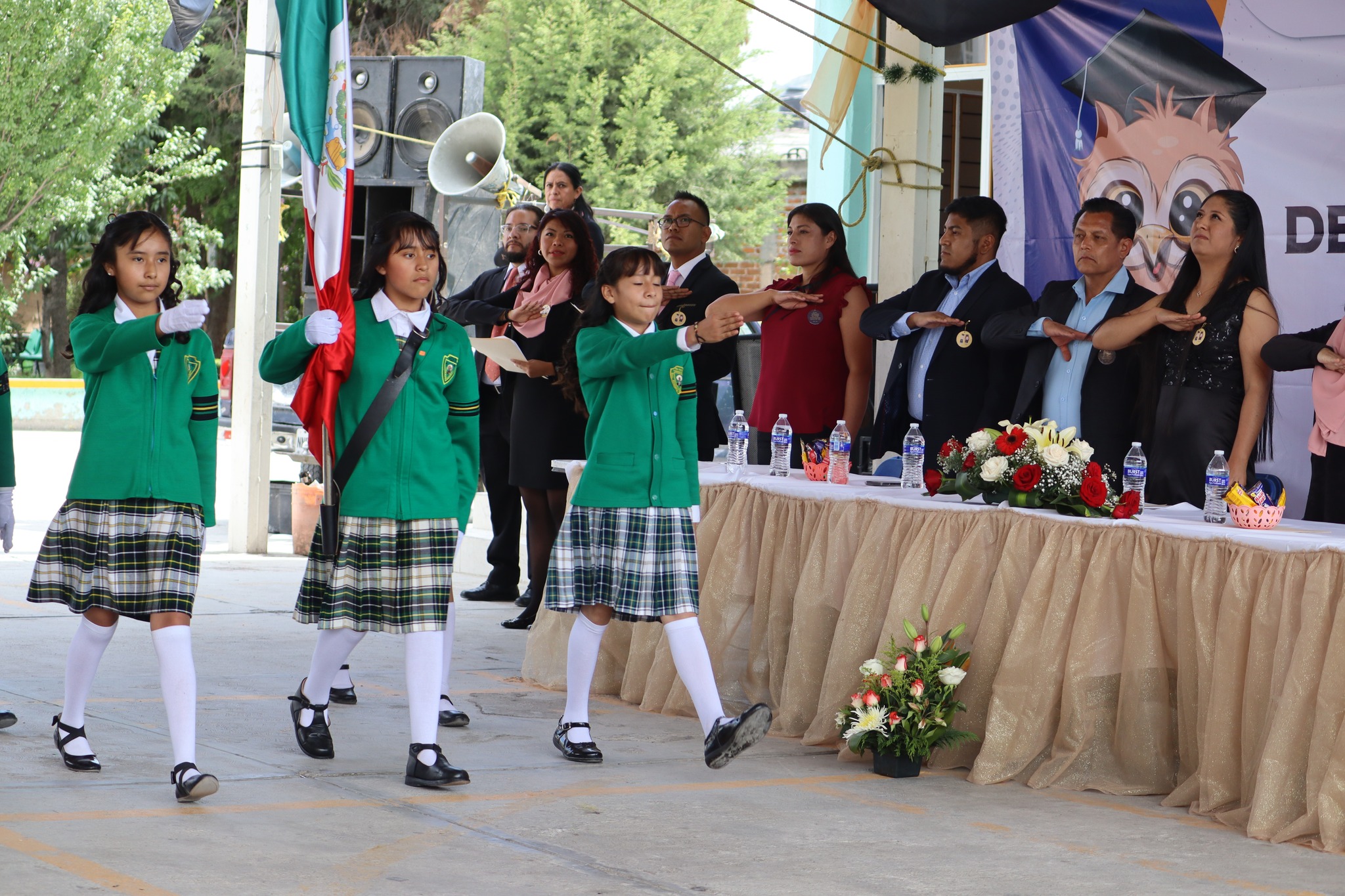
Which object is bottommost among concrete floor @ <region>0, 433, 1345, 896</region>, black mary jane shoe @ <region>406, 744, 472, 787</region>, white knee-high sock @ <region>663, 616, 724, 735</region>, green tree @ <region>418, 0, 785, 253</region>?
concrete floor @ <region>0, 433, 1345, 896</region>

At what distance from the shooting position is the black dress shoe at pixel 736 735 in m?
4.50

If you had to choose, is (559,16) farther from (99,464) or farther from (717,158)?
(99,464)

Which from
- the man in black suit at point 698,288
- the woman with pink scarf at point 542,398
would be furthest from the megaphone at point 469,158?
the man in black suit at point 698,288

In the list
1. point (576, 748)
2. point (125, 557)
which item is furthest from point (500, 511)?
point (125, 557)

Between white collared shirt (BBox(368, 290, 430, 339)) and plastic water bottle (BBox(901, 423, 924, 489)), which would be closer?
white collared shirt (BBox(368, 290, 430, 339))

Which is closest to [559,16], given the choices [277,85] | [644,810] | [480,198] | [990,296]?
[480,198]

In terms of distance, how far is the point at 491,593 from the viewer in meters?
8.44

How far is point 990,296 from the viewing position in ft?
19.3

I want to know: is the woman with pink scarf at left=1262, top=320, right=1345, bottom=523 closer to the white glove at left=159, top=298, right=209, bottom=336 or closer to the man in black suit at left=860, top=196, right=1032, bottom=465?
the man in black suit at left=860, top=196, right=1032, bottom=465

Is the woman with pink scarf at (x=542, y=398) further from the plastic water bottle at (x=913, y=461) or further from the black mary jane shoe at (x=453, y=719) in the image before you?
the plastic water bottle at (x=913, y=461)

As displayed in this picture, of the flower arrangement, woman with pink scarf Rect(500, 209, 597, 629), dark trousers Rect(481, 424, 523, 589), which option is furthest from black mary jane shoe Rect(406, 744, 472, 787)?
dark trousers Rect(481, 424, 523, 589)

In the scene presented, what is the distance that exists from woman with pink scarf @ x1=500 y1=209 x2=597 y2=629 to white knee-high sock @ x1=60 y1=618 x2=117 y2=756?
2693 mm

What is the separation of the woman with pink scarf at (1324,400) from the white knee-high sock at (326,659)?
2978mm

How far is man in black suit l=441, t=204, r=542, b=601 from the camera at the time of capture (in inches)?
289
